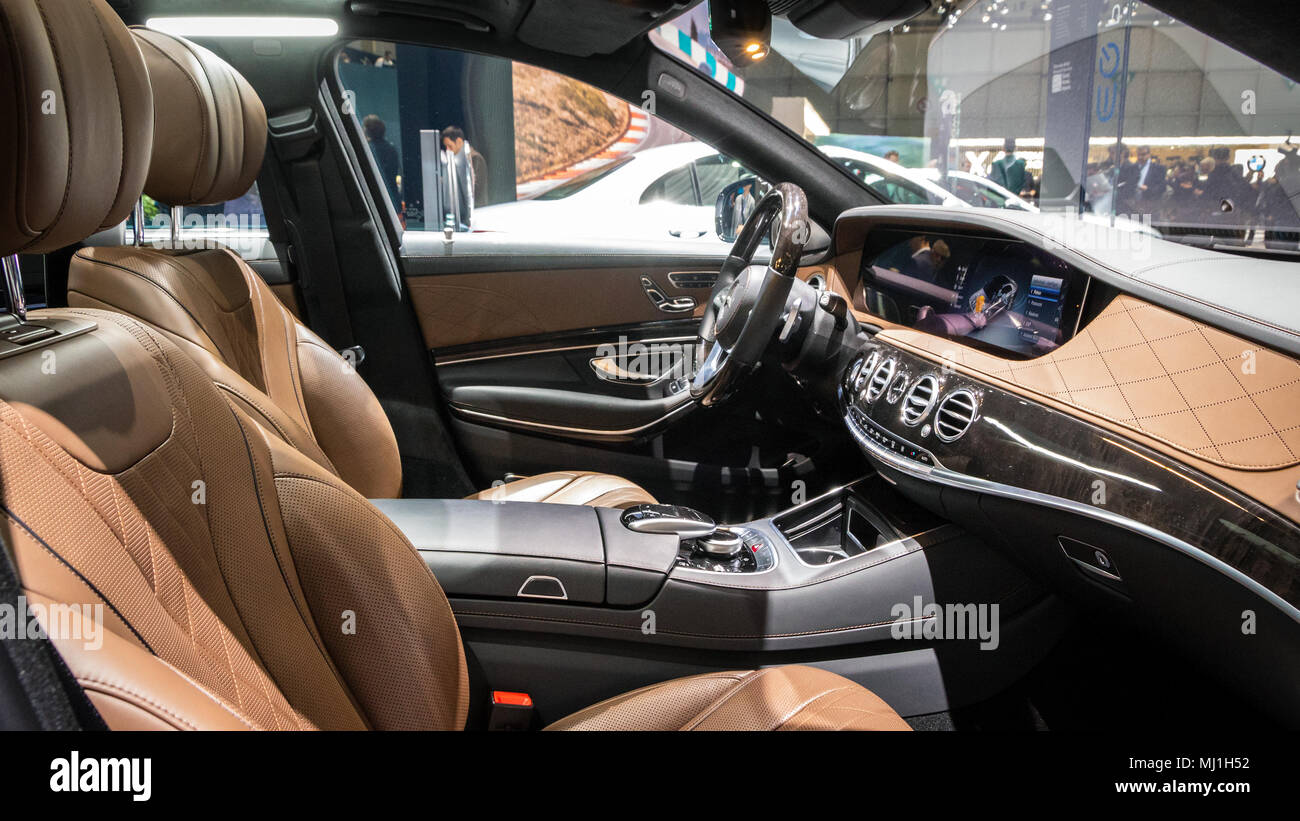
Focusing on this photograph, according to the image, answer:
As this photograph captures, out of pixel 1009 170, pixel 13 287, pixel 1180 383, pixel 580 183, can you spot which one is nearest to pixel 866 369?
pixel 1180 383

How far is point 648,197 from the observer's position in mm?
2965

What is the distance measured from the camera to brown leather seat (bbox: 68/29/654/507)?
1091 millimetres

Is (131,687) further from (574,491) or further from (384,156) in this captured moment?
(384,156)

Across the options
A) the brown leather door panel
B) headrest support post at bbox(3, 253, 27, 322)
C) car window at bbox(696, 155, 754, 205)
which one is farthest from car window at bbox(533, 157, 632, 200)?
headrest support post at bbox(3, 253, 27, 322)

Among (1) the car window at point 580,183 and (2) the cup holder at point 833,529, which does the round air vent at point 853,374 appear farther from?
(1) the car window at point 580,183

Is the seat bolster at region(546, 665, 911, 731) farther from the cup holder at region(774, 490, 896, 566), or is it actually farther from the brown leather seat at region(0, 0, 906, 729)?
the cup holder at region(774, 490, 896, 566)

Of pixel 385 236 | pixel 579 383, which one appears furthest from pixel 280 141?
pixel 579 383

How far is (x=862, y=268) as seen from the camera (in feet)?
6.10

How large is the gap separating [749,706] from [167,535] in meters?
0.64

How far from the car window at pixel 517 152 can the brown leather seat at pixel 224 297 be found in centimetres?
98

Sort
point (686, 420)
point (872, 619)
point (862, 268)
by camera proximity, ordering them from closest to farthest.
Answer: point (872, 619) < point (862, 268) < point (686, 420)

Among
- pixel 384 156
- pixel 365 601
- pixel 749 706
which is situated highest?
pixel 384 156
